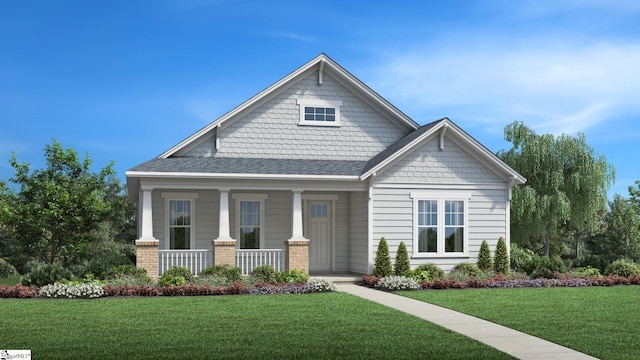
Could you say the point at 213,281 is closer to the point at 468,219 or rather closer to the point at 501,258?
the point at 468,219

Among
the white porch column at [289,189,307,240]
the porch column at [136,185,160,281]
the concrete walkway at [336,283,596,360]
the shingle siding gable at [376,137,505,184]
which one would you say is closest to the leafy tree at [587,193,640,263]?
the shingle siding gable at [376,137,505,184]

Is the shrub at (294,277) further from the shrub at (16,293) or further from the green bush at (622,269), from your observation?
the green bush at (622,269)

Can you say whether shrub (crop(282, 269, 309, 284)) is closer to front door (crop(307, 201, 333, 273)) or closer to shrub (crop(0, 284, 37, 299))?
front door (crop(307, 201, 333, 273))

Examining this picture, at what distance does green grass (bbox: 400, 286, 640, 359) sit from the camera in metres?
11.5

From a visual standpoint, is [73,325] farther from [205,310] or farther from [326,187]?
[326,187]

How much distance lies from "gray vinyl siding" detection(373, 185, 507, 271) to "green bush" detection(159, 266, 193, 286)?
6.08m

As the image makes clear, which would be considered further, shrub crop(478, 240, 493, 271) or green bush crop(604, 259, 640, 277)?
green bush crop(604, 259, 640, 277)

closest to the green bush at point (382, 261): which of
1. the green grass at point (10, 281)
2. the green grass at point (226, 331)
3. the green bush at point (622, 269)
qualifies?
the green grass at point (226, 331)

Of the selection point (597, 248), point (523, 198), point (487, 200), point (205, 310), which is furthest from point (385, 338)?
point (597, 248)

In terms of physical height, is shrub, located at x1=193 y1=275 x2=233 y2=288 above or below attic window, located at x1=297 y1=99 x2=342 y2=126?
below

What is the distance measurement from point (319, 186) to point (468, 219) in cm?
521

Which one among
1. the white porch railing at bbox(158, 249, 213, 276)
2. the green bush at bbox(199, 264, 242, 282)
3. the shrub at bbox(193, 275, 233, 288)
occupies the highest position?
the white porch railing at bbox(158, 249, 213, 276)

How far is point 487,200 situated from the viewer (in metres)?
23.7

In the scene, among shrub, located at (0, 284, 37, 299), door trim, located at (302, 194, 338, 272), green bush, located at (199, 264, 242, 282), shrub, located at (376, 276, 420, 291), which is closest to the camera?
shrub, located at (0, 284, 37, 299)
